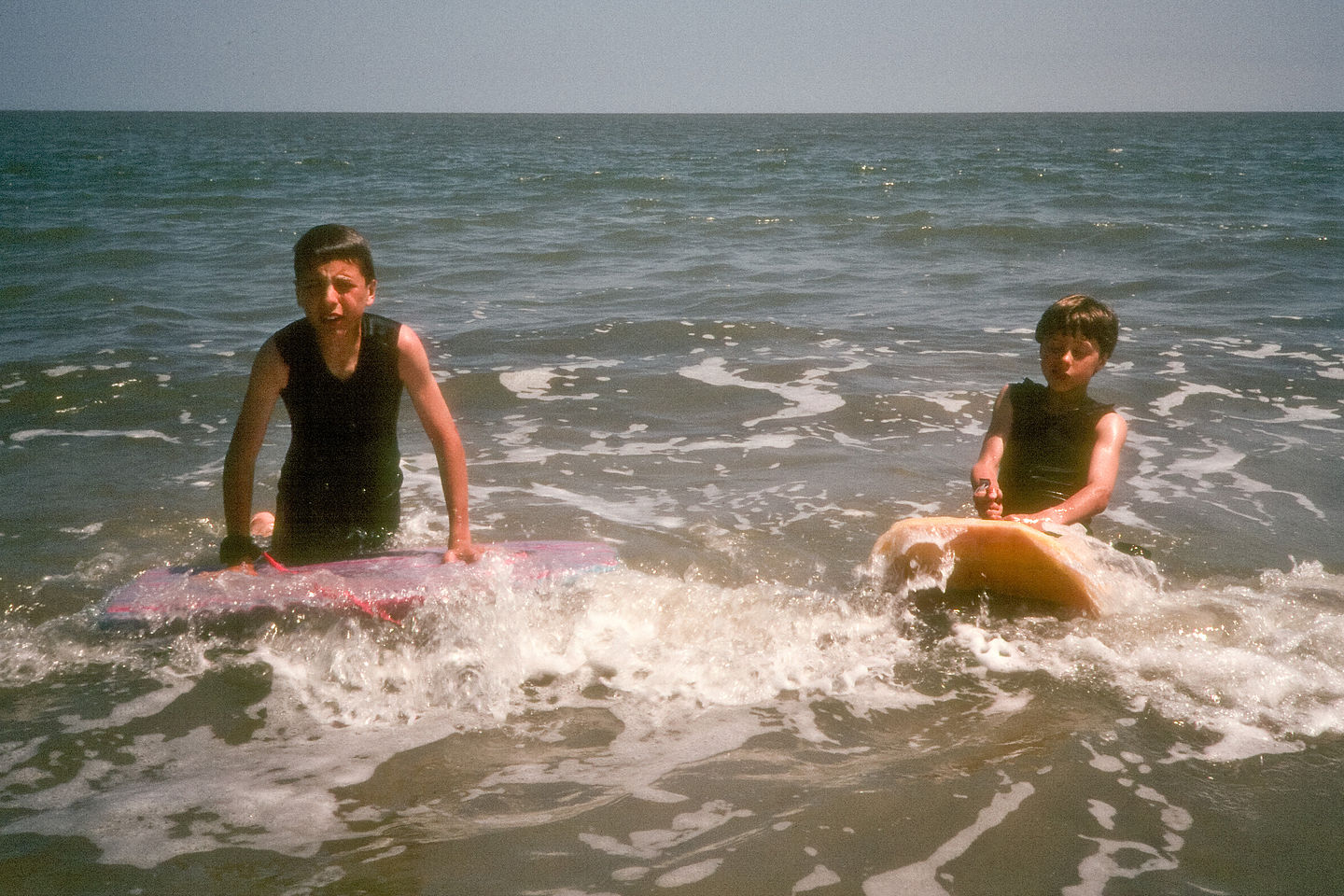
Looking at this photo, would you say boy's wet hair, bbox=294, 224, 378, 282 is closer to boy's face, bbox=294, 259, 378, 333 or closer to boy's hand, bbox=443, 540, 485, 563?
boy's face, bbox=294, 259, 378, 333

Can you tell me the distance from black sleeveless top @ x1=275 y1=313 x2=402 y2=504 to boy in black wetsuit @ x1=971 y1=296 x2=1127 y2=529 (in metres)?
2.30

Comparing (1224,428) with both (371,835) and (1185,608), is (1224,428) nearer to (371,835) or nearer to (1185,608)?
(1185,608)

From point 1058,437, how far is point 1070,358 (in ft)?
1.11

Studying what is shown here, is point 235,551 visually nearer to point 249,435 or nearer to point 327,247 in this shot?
point 249,435

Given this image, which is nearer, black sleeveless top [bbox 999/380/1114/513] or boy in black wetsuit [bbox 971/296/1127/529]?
boy in black wetsuit [bbox 971/296/1127/529]

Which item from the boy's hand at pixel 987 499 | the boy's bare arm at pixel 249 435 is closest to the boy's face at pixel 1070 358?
the boy's hand at pixel 987 499

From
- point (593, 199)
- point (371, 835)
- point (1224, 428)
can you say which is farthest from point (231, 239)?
point (371, 835)

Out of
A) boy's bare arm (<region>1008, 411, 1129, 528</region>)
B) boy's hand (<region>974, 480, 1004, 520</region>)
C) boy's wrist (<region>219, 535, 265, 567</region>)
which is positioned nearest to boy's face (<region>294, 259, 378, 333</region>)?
boy's wrist (<region>219, 535, 265, 567</region>)

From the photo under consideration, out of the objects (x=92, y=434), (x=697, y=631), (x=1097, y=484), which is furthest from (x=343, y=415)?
(x=92, y=434)

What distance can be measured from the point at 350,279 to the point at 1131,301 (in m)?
9.06

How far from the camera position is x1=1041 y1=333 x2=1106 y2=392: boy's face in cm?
409

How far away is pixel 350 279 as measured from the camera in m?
3.70

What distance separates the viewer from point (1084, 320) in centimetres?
403

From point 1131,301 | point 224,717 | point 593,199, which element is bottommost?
point 224,717
